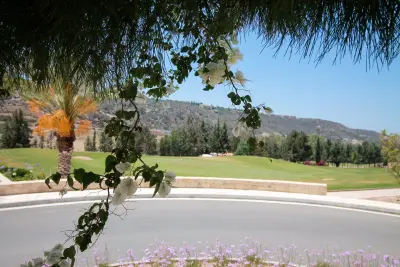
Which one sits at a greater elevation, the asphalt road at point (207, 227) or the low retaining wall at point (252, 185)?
the low retaining wall at point (252, 185)

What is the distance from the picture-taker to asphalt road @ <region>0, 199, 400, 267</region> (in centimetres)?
565

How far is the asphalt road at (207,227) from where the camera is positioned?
5.65m

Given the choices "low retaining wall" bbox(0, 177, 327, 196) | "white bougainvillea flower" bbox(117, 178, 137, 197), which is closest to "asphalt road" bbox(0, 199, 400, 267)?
"low retaining wall" bbox(0, 177, 327, 196)

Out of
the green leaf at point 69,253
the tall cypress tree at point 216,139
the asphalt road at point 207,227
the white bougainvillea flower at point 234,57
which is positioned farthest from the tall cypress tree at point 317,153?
the green leaf at point 69,253

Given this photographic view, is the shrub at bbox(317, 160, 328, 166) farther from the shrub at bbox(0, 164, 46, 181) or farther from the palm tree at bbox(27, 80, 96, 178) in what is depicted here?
the shrub at bbox(0, 164, 46, 181)

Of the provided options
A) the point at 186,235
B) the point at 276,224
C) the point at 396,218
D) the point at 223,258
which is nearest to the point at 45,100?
the point at 186,235

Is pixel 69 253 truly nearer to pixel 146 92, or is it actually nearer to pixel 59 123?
pixel 146 92

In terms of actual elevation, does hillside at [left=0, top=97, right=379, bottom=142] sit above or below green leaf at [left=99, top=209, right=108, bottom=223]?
above

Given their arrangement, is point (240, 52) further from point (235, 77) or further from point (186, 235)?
point (186, 235)

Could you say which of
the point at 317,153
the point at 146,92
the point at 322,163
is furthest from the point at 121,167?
the point at 317,153

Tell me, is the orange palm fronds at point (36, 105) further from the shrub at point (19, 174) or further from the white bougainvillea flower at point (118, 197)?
the white bougainvillea flower at point (118, 197)

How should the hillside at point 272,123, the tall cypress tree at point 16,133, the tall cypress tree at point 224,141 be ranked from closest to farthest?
the tall cypress tree at point 16,133, the tall cypress tree at point 224,141, the hillside at point 272,123

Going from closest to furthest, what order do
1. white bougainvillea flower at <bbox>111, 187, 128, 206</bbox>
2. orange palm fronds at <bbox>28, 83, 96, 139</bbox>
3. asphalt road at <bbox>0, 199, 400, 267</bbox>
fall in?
white bougainvillea flower at <bbox>111, 187, 128, 206</bbox>, asphalt road at <bbox>0, 199, 400, 267</bbox>, orange palm fronds at <bbox>28, 83, 96, 139</bbox>

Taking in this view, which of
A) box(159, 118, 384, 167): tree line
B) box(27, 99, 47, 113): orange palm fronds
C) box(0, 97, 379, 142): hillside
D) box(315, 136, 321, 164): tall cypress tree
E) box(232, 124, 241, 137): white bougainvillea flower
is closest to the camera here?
box(232, 124, 241, 137): white bougainvillea flower
